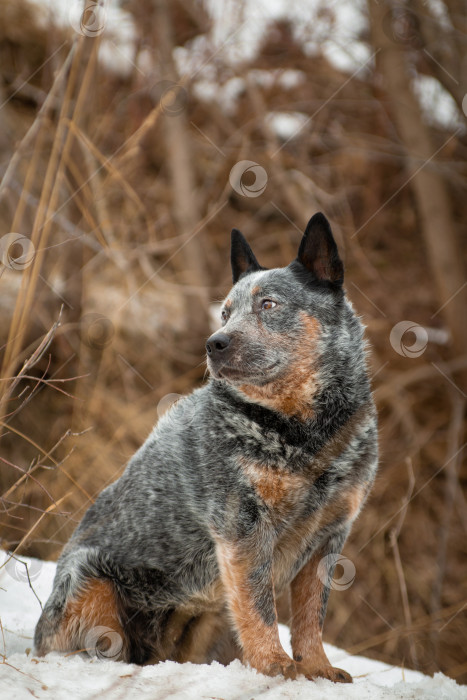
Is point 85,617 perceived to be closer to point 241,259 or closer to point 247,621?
point 247,621

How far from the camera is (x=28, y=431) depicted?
6.55 meters

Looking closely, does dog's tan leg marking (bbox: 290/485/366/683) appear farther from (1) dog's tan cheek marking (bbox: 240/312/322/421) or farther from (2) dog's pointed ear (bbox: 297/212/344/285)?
(2) dog's pointed ear (bbox: 297/212/344/285)

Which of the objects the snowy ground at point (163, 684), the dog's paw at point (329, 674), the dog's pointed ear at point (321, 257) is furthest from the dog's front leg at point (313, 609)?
the dog's pointed ear at point (321, 257)

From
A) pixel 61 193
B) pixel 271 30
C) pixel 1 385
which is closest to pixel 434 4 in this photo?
pixel 271 30

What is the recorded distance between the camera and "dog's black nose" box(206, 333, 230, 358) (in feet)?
8.61

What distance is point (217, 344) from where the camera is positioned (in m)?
2.62

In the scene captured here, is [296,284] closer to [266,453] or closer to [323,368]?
[323,368]

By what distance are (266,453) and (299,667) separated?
811 mm

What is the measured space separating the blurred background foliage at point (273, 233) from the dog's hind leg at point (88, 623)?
2.55 metres

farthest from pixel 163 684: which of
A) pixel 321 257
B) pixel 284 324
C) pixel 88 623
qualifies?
pixel 321 257

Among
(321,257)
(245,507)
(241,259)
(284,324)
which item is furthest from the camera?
(241,259)

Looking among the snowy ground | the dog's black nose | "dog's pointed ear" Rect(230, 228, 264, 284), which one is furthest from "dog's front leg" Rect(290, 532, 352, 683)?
"dog's pointed ear" Rect(230, 228, 264, 284)

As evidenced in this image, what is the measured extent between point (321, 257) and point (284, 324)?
0.37 m

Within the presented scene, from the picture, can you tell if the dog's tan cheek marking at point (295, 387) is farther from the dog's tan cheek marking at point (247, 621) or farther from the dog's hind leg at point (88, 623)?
the dog's hind leg at point (88, 623)
